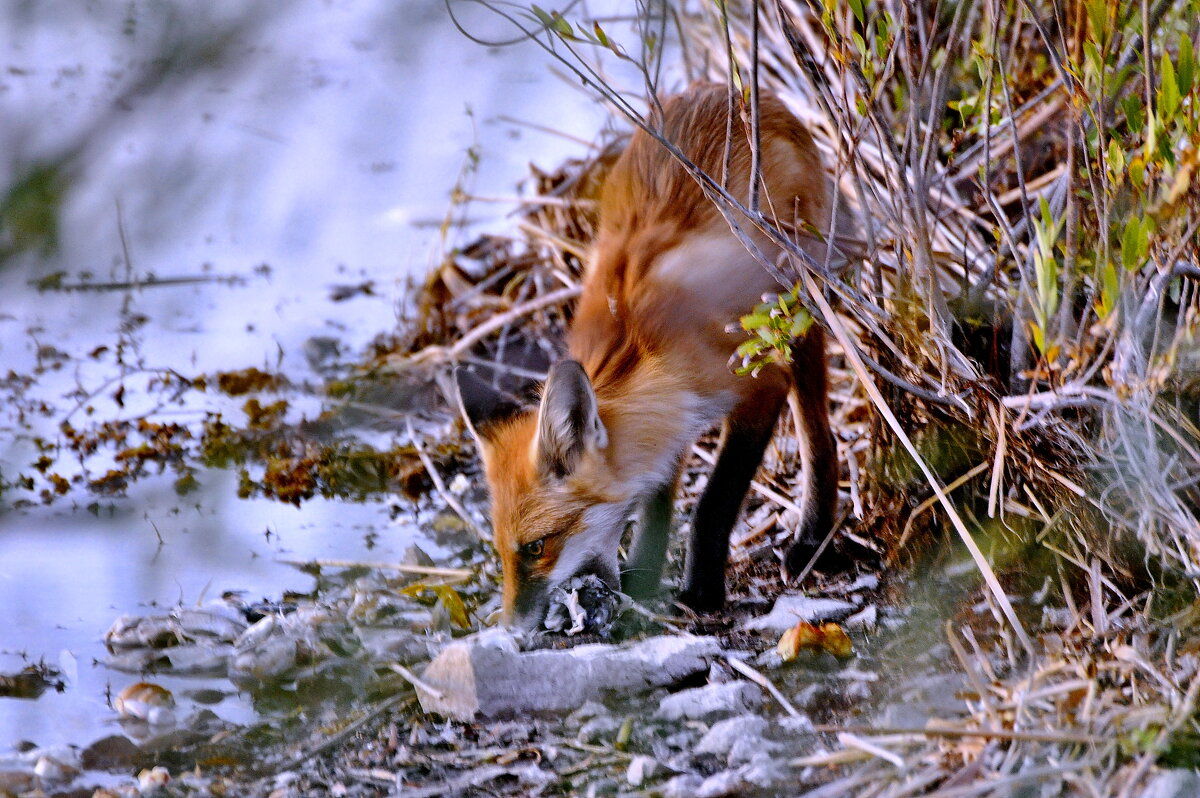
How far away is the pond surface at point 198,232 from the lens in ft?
4.30

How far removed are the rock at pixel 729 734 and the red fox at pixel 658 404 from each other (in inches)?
36.1

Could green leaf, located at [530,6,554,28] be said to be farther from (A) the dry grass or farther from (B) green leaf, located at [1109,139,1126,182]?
(B) green leaf, located at [1109,139,1126,182]

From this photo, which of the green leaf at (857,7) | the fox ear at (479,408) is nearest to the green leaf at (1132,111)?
the green leaf at (857,7)

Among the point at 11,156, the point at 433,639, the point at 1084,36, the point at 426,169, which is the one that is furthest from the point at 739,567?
the point at 426,169

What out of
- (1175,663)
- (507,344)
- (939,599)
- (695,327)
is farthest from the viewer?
(507,344)

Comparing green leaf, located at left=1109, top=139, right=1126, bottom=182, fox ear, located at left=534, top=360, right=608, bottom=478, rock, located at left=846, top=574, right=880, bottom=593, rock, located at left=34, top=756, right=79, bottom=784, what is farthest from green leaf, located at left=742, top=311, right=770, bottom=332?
rock, located at left=34, top=756, right=79, bottom=784

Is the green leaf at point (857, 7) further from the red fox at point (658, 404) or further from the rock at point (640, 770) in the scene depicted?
the rock at point (640, 770)

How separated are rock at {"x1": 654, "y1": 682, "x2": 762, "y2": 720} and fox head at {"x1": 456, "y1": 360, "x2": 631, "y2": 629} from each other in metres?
0.68

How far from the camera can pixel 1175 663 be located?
2551mm

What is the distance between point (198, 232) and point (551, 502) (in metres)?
1.85

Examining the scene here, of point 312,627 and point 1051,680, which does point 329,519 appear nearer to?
point 312,627

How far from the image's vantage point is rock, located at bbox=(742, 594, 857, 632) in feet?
11.5

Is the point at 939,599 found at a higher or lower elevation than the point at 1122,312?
lower

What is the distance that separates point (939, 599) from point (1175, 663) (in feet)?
3.00
